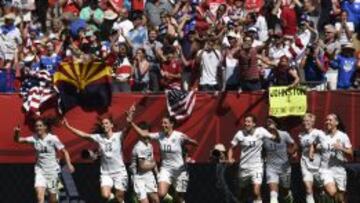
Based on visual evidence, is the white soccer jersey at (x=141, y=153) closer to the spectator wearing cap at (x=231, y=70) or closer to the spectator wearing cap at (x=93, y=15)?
the spectator wearing cap at (x=231, y=70)

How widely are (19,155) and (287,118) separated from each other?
523 cm

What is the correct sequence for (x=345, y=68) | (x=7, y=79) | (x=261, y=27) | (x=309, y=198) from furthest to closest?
1. (x=261, y=27)
2. (x=7, y=79)
3. (x=345, y=68)
4. (x=309, y=198)

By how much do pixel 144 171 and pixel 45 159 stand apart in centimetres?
188

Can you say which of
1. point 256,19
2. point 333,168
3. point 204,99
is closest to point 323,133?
point 333,168

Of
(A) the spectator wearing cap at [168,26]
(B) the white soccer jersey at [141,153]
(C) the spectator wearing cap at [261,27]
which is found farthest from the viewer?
(C) the spectator wearing cap at [261,27]

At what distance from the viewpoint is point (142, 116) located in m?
27.2

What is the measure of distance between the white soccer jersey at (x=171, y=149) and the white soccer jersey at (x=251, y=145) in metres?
1.03

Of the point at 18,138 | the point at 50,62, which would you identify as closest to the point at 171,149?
the point at 18,138

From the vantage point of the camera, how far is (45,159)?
86.9 feet

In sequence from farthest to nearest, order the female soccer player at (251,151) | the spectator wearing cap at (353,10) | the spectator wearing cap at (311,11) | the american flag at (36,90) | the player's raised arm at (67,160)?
the spectator wearing cap at (311,11), the spectator wearing cap at (353,10), the american flag at (36,90), the female soccer player at (251,151), the player's raised arm at (67,160)

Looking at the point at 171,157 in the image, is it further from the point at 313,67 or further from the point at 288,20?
the point at 288,20

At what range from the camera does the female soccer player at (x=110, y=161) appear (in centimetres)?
2656

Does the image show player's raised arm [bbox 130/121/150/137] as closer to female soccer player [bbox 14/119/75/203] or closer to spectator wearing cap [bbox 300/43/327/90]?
female soccer player [bbox 14/119/75/203]

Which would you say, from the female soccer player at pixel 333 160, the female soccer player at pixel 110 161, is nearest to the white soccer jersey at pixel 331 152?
the female soccer player at pixel 333 160
